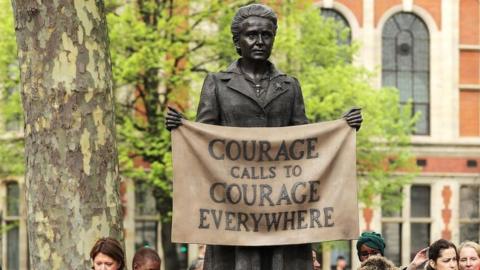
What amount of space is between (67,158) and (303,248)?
2606 millimetres

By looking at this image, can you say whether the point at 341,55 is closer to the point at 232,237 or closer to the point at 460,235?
the point at 460,235

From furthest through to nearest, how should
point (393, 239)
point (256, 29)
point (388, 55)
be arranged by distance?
point (388, 55) → point (393, 239) → point (256, 29)

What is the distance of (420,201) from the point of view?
120ft

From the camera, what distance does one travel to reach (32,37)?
30.4 feet

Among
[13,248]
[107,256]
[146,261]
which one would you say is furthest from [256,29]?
[13,248]

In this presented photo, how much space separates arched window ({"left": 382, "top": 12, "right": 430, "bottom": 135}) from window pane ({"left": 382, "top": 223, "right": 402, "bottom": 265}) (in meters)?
3.49

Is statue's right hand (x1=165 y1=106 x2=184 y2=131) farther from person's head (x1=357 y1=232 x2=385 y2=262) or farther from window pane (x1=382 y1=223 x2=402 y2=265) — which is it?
window pane (x1=382 y1=223 x2=402 y2=265)

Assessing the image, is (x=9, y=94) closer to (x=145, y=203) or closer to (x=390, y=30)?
(x=145, y=203)

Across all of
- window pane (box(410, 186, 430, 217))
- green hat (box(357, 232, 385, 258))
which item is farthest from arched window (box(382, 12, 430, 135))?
green hat (box(357, 232, 385, 258))

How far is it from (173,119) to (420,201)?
1183 inches

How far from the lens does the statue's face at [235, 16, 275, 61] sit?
7.00m

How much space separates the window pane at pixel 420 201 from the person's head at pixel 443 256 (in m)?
27.4

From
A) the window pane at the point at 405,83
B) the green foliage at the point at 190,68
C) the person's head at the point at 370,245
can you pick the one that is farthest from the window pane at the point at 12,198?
the person's head at the point at 370,245

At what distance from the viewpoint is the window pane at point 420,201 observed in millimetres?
36219
